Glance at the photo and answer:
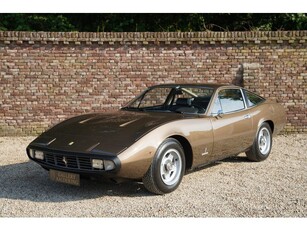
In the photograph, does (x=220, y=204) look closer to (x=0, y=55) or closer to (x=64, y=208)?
(x=64, y=208)

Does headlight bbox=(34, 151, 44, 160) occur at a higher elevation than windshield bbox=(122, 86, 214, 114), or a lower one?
lower

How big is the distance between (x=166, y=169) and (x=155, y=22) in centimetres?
954

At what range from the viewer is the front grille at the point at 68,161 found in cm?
462

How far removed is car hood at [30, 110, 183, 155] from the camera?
4684 mm

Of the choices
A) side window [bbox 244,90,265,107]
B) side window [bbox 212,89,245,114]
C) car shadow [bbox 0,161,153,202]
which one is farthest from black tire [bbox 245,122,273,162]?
car shadow [bbox 0,161,153,202]

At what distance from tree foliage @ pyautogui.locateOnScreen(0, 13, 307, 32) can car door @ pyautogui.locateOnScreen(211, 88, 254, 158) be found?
22.3 feet

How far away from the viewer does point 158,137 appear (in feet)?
15.9

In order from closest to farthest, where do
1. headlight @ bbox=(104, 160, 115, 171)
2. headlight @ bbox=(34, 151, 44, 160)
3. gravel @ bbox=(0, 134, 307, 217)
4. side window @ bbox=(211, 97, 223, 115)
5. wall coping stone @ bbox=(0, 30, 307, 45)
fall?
gravel @ bbox=(0, 134, 307, 217), headlight @ bbox=(104, 160, 115, 171), headlight @ bbox=(34, 151, 44, 160), side window @ bbox=(211, 97, 223, 115), wall coping stone @ bbox=(0, 30, 307, 45)

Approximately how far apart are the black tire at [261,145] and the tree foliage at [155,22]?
21.1ft

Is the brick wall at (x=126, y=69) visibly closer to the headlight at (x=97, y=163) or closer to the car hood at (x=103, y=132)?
the car hood at (x=103, y=132)

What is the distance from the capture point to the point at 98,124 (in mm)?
5316

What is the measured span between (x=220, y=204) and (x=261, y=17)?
33.1ft

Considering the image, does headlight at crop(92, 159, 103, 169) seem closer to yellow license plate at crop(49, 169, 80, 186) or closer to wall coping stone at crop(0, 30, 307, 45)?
yellow license plate at crop(49, 169, 80, 186)

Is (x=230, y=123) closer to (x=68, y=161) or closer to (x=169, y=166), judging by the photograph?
(x=169, y=166)
